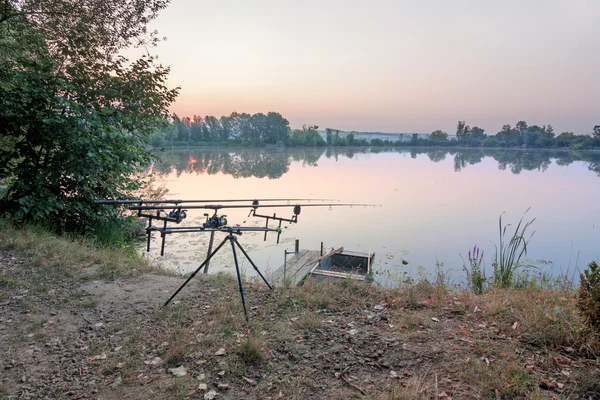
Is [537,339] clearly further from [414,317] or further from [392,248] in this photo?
[392,248]

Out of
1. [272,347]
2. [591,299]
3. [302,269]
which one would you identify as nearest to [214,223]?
[272,347]

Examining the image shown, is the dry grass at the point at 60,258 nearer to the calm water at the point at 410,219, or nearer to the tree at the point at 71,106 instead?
the tree at the point at 71,106

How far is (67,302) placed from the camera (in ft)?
13.7

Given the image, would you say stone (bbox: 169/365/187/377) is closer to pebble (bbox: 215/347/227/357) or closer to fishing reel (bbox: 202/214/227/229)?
pebble (bbox: 215/347/227/357)

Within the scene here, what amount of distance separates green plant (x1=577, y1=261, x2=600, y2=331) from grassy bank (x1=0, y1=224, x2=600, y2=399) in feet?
0.40

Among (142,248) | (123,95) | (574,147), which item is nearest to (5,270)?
(123,95)

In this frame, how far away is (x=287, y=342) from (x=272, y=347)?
174 mm

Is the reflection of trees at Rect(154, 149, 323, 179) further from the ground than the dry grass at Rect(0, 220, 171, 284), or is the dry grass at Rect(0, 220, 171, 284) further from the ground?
the reflection of trees at Rect(154, 149, 323, 179)

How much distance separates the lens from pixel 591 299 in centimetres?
297

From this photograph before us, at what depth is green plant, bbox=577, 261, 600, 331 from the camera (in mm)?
2949

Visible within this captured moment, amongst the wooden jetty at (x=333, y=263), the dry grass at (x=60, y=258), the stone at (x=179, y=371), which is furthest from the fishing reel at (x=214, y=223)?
the wooden jetty at (x=333, y=263)

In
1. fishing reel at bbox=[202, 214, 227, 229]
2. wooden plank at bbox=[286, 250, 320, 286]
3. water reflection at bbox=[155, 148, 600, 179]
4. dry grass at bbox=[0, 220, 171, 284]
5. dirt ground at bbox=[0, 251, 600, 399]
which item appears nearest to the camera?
dirt ground at bbox=[0, 251, 600, 399]

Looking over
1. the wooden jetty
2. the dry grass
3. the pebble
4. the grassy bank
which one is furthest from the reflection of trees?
the pebble

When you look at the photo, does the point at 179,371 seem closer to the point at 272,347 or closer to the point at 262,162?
the point at 272,347
